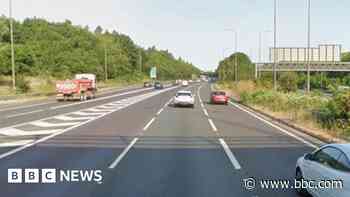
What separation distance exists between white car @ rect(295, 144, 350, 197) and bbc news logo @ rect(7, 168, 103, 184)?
4.24 meters

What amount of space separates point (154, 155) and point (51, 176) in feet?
12.1

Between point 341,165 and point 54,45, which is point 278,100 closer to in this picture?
point 341,165

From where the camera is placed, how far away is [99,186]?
31.4 ft

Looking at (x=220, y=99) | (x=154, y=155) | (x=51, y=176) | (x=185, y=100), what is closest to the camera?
(x=51, y=176)

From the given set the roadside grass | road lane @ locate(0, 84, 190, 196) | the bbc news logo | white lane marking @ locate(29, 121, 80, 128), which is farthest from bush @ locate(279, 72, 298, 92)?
the bbc news logo

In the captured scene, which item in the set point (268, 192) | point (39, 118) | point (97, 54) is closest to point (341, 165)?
point (268, 192)

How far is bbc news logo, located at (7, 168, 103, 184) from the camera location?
1014 cm

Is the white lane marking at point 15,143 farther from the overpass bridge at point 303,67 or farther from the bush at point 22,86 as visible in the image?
the overpass bridge at point 303,67

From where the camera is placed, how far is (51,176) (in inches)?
415

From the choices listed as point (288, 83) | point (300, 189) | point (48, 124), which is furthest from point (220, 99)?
point (300, 189)

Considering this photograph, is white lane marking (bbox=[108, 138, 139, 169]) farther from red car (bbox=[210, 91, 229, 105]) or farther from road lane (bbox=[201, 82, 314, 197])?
red car (bbox=[210, 91, 229, 105])

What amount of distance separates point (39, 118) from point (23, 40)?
67.7 metres

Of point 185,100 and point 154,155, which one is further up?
point 185,100

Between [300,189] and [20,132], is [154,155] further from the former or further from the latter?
[20,132]
